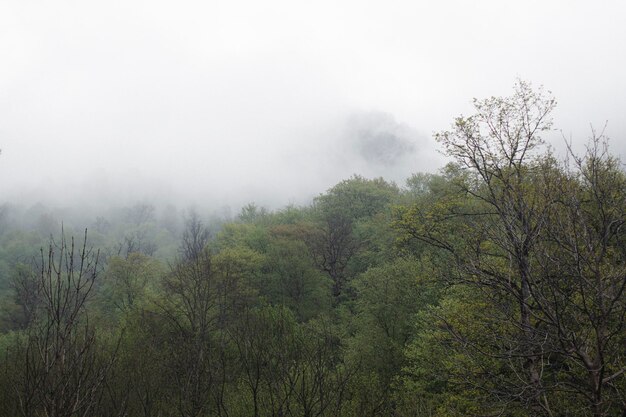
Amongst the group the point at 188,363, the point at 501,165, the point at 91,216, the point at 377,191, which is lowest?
the point at 188,363

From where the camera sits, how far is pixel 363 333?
24984mm

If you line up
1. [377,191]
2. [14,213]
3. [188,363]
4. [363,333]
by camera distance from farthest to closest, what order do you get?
1. [14,213]
2. [377,191]
3. [363,333]
4. [188,363]

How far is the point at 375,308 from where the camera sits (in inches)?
982

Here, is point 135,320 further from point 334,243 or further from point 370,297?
point 334,243

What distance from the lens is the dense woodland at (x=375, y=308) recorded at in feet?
20.6

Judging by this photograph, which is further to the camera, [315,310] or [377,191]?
[377,191]

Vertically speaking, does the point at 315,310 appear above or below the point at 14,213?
below

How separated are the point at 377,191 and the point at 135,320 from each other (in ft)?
125

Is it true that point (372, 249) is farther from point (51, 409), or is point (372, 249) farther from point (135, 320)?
point (51, 409)

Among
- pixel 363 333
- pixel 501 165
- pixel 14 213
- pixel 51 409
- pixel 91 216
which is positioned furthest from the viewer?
pixel 91 216

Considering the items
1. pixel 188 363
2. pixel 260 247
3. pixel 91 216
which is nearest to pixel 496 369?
pixel 188 363

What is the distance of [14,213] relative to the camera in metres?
154

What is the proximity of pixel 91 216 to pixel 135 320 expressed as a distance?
515ft

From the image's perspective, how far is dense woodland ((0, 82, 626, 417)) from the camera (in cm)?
627
